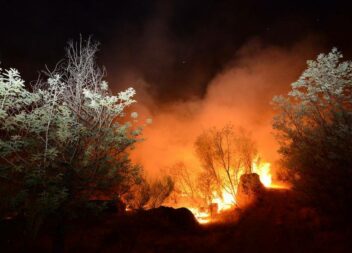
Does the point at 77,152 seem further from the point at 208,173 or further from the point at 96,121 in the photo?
the point at 208,173

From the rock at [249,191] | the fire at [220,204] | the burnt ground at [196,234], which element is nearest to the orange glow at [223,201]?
the fire at [220,204]

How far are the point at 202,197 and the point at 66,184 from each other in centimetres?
2795

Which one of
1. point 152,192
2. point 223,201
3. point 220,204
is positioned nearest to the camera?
point 223,201

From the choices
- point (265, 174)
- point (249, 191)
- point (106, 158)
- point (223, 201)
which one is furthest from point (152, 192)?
point (106, 158)

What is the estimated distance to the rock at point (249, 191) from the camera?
27391 millimetres

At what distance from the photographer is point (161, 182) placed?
3562 cm

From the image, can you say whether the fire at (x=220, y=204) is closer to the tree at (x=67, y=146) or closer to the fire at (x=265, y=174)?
A: the fire at (x=265, y=174)

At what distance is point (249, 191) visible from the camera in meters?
28.0

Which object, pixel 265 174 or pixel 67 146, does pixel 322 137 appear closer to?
pixel 67 146

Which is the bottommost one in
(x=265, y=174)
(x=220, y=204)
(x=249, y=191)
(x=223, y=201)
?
(x=220, y=204)

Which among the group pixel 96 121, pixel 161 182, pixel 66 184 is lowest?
pixel 66 184

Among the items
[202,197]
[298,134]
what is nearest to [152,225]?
[298,134]

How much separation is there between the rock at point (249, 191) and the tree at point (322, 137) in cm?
1107

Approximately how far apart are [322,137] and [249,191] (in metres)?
15.6
